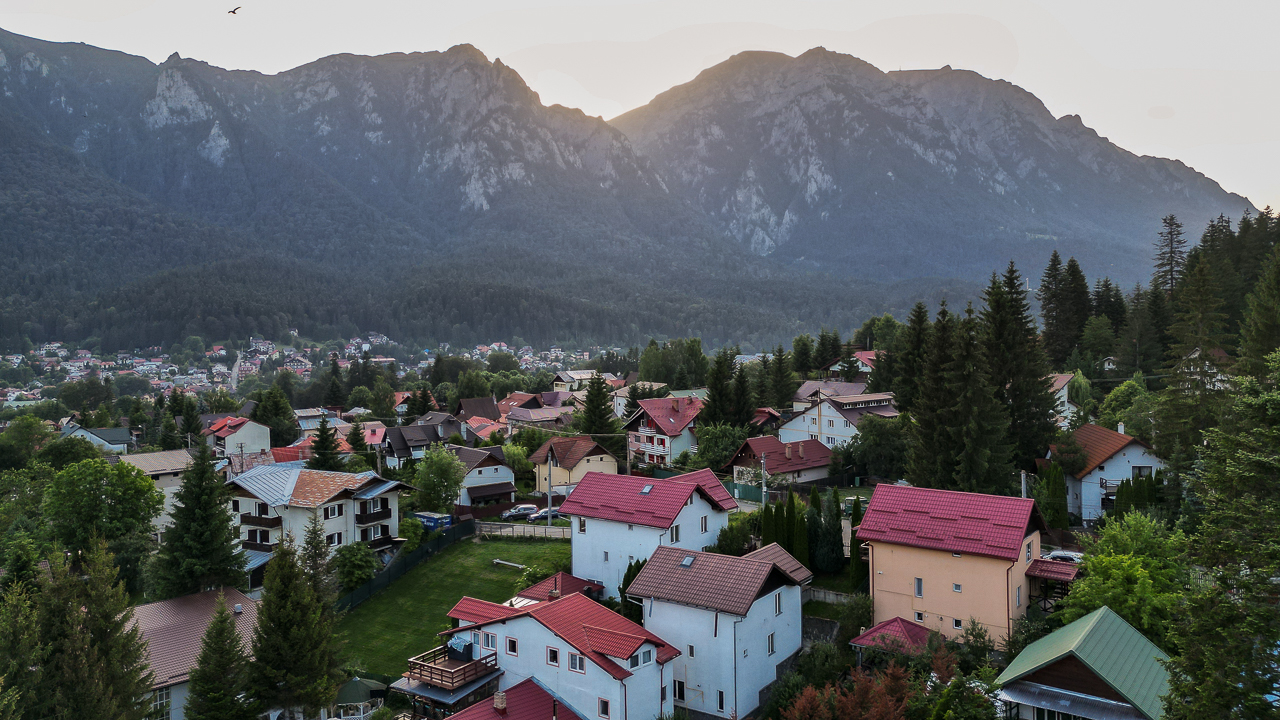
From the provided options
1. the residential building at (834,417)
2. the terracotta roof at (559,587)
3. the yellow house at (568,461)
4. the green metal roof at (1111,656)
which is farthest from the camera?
the residential building at (834,417)

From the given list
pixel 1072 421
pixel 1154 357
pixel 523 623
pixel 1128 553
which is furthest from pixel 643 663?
pixel 1154 357

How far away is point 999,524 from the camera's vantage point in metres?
31.0

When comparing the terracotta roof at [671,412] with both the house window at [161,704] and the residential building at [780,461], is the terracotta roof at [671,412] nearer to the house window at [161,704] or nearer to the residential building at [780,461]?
the residential building at [780,461]

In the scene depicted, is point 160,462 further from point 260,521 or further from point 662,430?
point 662,430

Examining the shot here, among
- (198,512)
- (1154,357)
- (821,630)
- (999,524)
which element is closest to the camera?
(999,524)

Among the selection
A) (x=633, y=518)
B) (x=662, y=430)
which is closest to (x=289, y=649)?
(x=633, y=518)

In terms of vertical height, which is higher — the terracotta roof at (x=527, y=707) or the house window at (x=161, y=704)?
the terracotta roof at (x=527, y=707)

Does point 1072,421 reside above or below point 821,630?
above

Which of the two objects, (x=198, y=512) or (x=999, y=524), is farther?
(x=198, y=512)

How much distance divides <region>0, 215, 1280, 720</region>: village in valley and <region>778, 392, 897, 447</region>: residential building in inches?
10.6

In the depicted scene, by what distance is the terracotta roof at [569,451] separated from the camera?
62844 mm

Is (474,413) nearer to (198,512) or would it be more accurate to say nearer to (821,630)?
(198,512)

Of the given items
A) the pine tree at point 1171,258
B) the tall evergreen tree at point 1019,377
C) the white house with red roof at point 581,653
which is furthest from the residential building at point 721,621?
the pine tree at point 1171,258

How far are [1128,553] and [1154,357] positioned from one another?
51.6m
